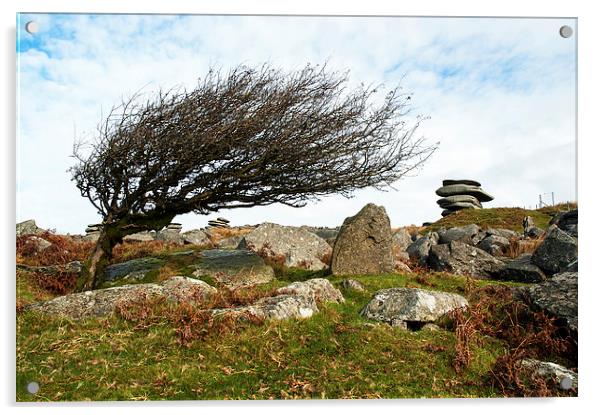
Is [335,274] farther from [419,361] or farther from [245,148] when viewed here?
[419,361]

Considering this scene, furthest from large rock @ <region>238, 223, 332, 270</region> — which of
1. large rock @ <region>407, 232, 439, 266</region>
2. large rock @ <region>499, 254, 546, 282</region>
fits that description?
large rock @ <region>499, 254, 546, 282</region>

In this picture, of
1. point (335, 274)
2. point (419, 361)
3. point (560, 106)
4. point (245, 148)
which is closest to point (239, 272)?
point (335, 274)

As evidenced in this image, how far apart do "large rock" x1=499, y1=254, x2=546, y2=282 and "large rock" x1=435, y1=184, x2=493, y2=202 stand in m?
30.8

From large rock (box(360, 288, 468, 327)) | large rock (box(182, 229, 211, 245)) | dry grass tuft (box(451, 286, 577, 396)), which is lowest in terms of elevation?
dry grass tuft (box(451, 286, 577, 396))

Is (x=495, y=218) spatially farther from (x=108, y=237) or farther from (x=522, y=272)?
(x=108, y=237)

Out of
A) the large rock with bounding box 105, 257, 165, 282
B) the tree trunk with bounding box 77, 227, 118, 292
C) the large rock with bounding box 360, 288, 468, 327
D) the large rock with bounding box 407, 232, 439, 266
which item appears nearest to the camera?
the large rock with bounding box 360, 288, 468, 327

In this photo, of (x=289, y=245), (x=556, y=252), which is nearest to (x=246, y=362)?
(x=289, y=245)

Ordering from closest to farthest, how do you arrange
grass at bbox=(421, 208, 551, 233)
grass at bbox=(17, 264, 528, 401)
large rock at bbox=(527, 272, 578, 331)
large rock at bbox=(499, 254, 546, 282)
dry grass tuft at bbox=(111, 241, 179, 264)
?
grass at bbox=(17, 264, 528, 401)
large rock at bbox=(527, 272, 578, 331)
large rock at bbox=(499, 254, 546, 282)
dry grass tuft at bbox=(111, 241, 179, 264)
grass at bbox=(421, 208, 551, 233)

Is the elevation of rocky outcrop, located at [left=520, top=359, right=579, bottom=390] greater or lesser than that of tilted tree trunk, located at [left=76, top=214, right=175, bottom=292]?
lesser

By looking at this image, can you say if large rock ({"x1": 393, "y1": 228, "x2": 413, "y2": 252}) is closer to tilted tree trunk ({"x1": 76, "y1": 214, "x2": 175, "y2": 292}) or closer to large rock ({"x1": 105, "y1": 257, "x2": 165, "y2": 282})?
large rock ({"x1": 105, "y1": 257, "x2": 165, "y2": 282})

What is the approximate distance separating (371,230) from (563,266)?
236 inches

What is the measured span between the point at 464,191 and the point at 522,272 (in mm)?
32109

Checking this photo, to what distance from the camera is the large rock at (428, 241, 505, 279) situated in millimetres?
18766

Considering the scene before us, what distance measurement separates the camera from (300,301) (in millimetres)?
11148
